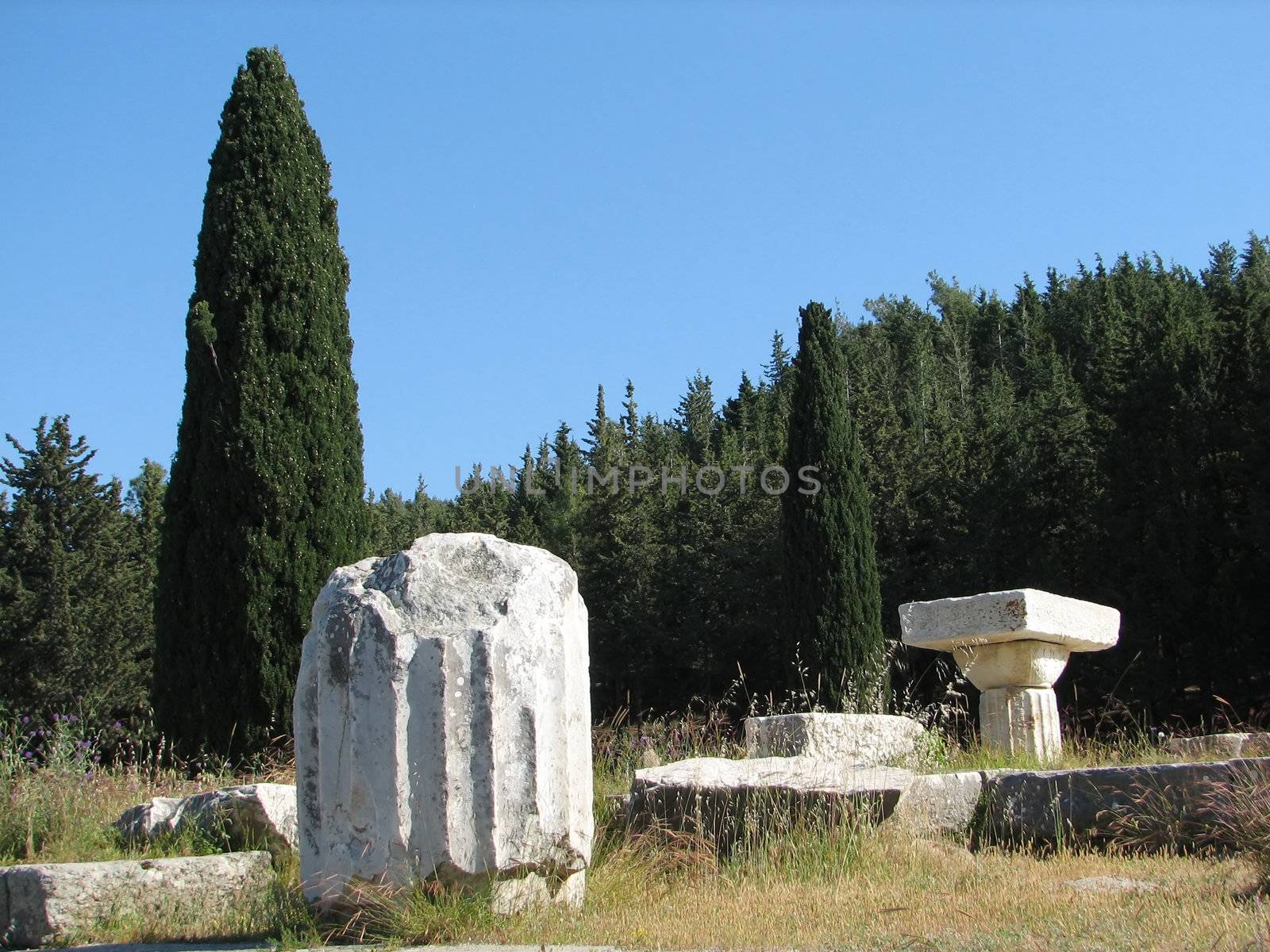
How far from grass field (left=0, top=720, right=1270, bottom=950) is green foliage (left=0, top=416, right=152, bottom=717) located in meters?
15.3

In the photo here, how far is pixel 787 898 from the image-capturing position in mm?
4457

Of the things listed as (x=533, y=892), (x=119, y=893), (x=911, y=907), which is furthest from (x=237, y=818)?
(x=911, y=907)

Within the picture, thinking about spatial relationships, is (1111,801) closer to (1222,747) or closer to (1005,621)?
(1222,747)

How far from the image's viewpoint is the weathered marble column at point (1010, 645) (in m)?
8.58

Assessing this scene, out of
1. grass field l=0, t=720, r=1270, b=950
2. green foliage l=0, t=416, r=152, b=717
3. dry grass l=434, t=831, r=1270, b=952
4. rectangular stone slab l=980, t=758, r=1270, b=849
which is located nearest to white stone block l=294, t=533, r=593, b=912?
grass field l=0, t=720, r=1270, b=950

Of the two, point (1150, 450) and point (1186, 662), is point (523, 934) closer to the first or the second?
point (1186, 662)

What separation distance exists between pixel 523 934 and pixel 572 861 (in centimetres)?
37

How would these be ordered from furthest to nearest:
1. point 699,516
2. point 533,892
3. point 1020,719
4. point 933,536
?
point 699,516 → point 933,536 → point 1020,719 → point 533,892

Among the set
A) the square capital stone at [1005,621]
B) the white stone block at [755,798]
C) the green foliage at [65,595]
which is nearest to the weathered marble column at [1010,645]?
the square capital stone at [1005,621]

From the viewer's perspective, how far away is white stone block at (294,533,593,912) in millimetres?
3785

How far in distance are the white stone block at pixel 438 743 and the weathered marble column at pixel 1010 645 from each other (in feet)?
17.5

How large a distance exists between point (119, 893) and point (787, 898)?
263cm

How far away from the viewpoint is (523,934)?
3686 mm

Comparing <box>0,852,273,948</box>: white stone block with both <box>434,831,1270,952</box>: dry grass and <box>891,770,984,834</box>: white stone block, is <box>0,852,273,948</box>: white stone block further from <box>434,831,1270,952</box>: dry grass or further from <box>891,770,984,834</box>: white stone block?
<box>891,770,984,834</box>: white stone block
